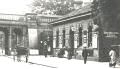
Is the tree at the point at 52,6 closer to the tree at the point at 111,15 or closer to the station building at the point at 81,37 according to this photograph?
the station building at the point at 81,37

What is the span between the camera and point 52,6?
56719 mm

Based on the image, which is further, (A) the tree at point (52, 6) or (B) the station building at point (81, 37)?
(A) the tree at point (52, 6)

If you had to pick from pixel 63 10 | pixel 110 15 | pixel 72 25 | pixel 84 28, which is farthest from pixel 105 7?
pixel 63 10

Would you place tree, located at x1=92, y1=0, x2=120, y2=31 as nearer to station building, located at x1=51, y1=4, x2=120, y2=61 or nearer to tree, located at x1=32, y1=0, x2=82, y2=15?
station building, located at x1=51, y1=4, x2=120, y2=61

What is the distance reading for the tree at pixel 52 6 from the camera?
184ft

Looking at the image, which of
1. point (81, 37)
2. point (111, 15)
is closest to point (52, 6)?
point (81, 37)

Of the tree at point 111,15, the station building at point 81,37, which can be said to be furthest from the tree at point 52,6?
the tree at point 111,15

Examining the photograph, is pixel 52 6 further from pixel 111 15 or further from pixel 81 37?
pixel 111 15

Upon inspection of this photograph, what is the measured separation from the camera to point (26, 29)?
140 feet

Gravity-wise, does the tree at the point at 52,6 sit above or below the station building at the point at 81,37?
above

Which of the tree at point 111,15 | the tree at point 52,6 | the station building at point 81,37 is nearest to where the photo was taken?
the tree at point 111,15

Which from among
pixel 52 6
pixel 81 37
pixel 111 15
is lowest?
pixel 81 37

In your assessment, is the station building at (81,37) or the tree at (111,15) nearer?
the tree at (111,15)

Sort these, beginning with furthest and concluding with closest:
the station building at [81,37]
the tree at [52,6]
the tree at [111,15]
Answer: the tree at [52,6]
the station building at [81,37]
the tree at [111,15]
